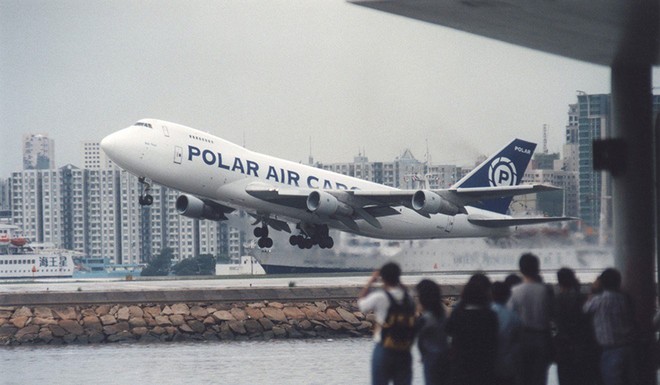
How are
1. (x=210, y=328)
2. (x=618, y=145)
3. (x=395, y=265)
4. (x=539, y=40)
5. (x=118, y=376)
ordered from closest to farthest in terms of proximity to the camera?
(x=395, y=265) < (x=539, y=40) < (x=618, y=145) < (x=118, y=376) < (x=210, y=328)

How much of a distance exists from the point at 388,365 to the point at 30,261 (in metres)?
132

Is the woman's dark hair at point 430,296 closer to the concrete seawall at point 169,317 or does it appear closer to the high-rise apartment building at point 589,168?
the high-rise apartment building at point 589,168

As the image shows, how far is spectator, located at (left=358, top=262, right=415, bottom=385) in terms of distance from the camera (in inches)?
442

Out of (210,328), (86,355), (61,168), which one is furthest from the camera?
(61,168)

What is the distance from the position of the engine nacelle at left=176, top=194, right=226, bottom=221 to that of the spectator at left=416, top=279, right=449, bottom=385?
4072 cm

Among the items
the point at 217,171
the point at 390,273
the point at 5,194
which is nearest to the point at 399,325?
the point at 390,273

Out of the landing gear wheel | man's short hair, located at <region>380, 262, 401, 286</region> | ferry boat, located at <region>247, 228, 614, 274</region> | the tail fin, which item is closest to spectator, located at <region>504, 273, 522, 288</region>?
man's short hair, located at <region>380, 262, 401, 286</region>

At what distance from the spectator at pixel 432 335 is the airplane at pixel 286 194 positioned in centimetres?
3315

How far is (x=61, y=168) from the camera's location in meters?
170

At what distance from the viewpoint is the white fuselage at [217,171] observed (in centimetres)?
4831

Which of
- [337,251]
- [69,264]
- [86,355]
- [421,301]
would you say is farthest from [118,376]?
[69,264]

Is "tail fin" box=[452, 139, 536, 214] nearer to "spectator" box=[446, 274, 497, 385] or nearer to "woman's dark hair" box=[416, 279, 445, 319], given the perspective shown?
"woman's dark hair" box=[416, 279, 445, 319]

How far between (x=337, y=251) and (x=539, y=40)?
41408mm

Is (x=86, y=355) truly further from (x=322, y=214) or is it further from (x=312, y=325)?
(x=322, y=214)
